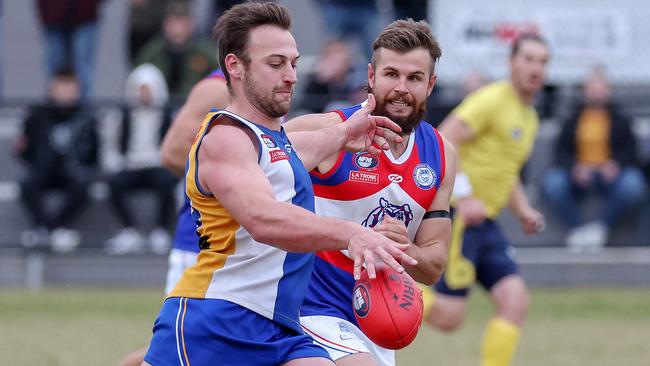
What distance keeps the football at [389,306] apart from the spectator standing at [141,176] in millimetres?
8753

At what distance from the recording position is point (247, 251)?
15.4ft

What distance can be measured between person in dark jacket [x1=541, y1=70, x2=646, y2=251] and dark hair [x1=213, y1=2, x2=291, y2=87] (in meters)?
9.22

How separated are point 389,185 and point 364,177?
11 centimetres

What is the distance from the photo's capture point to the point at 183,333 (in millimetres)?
4664

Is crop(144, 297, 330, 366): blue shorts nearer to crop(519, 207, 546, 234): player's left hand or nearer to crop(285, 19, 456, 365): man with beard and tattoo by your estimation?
crop(285, 19, 456, 365): man with beard and tattoo

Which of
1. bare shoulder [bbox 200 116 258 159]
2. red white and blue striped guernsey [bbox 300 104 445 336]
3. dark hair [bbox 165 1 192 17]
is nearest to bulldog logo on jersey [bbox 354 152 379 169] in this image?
red white and blue striped guernsey [bbox 300 104 445 336]

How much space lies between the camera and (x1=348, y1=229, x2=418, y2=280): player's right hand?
420 cm

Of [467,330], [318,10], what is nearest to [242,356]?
[467,330]

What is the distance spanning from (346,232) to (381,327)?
0.71 meters

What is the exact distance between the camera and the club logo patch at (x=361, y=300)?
16.1 feet

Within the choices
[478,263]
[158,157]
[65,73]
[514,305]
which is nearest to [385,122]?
[514,305]

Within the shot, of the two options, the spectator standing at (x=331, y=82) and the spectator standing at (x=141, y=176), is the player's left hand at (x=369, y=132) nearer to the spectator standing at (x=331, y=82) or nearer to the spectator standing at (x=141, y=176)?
the spectator standing at (x=331, y=82)

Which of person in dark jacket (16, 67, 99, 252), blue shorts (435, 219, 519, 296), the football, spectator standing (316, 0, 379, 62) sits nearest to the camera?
the football

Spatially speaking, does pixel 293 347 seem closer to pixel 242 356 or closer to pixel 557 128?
pixel 242 356
